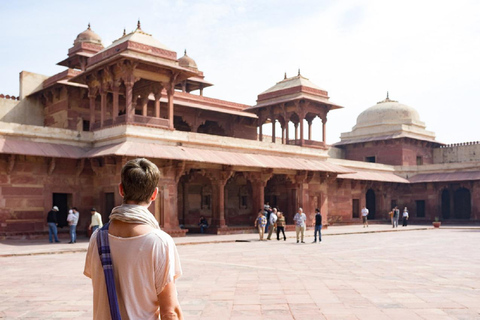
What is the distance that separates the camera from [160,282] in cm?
247

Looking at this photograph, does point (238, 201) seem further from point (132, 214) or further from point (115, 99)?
point (132, 214)

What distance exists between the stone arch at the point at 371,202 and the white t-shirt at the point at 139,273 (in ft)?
111

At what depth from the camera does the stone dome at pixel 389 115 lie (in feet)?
131

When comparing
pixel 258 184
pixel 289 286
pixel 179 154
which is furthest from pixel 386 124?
pixel 289 286

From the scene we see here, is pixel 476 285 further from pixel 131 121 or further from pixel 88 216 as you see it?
pixel 88 216

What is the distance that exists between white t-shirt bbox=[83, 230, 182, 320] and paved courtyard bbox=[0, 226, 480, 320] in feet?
12.4

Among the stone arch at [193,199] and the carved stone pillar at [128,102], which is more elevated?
the carved stone pillar at [128,102]

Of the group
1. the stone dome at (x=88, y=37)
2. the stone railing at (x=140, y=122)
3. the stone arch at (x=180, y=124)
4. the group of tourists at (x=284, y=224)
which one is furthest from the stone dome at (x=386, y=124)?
the stone railing at (x=140, y=122)

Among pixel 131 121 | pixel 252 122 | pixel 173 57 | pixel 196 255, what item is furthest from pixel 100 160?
pixel 252 122

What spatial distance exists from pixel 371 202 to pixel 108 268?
34.3 meters

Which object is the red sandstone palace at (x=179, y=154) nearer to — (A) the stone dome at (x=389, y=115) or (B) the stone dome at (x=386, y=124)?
(B) the stone dome at (x=386, y=124)

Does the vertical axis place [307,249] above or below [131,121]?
below

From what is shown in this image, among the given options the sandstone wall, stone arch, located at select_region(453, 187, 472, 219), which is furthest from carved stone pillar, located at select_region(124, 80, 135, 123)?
the sandstone wall

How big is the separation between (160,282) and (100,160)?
18170 mm
